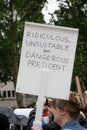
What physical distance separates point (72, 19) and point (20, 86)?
2580cm

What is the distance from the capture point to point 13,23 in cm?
3341

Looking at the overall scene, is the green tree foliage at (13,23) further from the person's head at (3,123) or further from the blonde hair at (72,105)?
the blonde hair at (72,105)

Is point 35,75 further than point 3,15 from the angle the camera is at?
No

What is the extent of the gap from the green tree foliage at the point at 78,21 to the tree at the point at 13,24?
1.20 metres

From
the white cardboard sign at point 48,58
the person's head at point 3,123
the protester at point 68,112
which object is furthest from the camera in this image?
the person's head at point 3,123

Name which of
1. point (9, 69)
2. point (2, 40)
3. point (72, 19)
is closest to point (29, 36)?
point (72, 19)

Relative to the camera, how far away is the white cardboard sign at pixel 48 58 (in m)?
5.24

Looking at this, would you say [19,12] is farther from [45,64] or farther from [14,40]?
[45,64]

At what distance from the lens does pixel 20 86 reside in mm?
5293

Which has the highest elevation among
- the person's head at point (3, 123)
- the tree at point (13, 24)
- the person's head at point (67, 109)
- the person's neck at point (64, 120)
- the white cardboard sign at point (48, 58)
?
the white cardboard sign at point (48, 58)

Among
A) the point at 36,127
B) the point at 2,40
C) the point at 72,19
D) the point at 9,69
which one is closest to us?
the point at 36,127

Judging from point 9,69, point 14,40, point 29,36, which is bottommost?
point 9,69

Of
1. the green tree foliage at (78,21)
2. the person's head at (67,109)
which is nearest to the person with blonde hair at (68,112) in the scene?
the person's head at (67,109)

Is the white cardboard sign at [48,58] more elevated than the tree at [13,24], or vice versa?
the white cardboard sign at [48,58]
